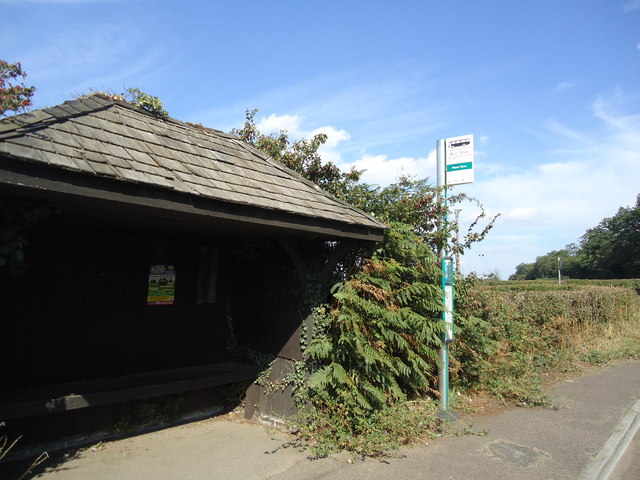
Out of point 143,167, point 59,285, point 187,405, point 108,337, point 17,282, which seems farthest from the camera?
point 187,405

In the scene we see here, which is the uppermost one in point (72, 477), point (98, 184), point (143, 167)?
point (143, 167)

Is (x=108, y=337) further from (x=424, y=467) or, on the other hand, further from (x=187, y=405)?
(x=424, y=467)

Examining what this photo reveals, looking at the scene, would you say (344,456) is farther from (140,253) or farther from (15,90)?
(15,90)

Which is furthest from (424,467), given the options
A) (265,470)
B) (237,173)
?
(237,173)

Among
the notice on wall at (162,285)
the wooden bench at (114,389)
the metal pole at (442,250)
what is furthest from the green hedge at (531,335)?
the notice on wall at (162,285)

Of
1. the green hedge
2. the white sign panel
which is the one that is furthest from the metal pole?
the green hedge

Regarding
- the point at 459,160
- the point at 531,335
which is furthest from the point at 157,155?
the point at 531,335

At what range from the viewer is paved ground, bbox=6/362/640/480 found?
4180 millimetres

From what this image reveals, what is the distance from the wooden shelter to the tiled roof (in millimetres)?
23

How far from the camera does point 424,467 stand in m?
4.30

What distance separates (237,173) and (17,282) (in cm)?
267

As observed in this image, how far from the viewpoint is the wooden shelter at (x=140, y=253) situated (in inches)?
132

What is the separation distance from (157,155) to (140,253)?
1.79 meters

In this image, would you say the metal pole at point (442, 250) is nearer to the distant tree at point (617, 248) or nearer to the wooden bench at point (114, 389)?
the wooden bench at point (114, 389)
